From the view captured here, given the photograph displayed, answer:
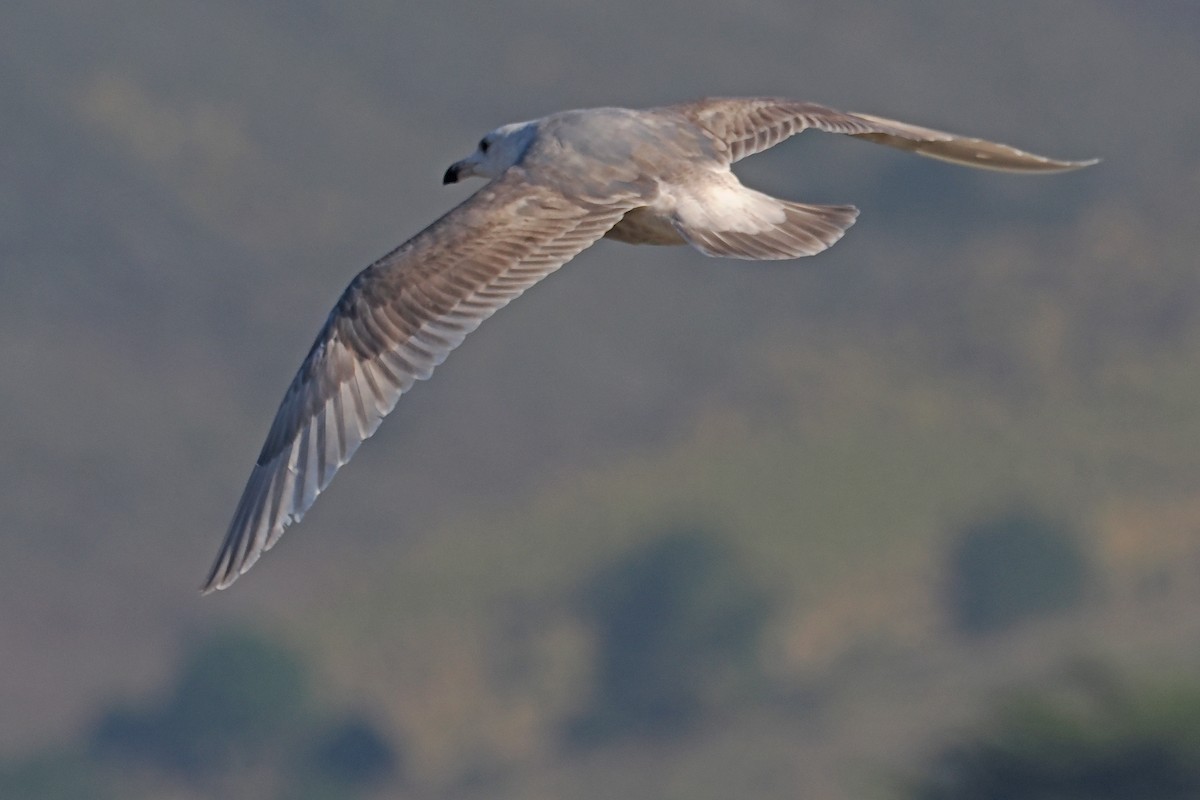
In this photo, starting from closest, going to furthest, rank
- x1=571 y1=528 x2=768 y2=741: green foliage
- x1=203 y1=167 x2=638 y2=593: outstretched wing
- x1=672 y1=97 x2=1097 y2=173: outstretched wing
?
x1=203 y1=167 x2=638 y2=593: outstretched wing, x1=672 y1=97 x2=1097 y2=173: outstretched wing, x1=571 y1=528 x2=768 y2=741: green foliage

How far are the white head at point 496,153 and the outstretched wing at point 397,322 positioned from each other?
0.65m

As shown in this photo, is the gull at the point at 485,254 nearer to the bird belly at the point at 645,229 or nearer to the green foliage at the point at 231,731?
the bird belly at the point at 645,229

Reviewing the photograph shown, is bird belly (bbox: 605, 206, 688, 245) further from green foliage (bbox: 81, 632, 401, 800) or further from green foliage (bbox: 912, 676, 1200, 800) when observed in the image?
green foliage (bbox: 81, 632, 401, 800)

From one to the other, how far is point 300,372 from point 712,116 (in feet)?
6.60

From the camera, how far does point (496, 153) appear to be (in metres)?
8.84

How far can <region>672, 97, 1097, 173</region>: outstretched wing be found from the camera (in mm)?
8641

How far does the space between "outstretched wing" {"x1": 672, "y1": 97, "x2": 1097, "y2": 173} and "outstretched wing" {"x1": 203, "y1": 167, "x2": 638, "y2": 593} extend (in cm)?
94

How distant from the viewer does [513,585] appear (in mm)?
43344

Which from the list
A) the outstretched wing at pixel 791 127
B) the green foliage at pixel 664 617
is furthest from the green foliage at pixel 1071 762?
the green foliage at pixel 664 617

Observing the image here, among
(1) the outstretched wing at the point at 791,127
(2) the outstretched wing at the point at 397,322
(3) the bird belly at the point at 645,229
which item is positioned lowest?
(2) the outstretched wing at the point at 397,322

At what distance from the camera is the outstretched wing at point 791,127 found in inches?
340

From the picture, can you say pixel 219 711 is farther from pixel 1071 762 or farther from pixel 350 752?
pixel 1071 762

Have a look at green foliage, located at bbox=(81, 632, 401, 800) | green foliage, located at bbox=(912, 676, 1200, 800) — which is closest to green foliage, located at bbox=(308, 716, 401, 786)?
green foliage, located at bbox=(81, 632, 401, 800)

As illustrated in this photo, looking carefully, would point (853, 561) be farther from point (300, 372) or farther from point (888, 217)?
point (300, 372)
